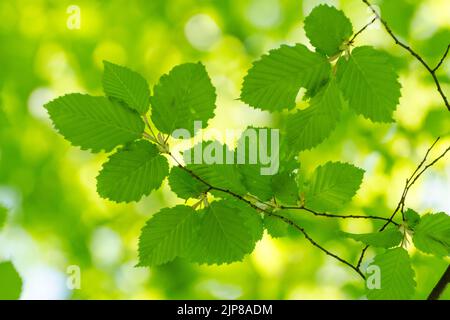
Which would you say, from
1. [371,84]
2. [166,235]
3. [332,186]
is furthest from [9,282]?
[371,84]

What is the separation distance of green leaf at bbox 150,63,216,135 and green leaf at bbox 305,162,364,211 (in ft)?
0.71

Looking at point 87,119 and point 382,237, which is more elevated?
point 87,119

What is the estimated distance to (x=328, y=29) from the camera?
694 millimetres

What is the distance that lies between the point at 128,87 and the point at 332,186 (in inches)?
13.6

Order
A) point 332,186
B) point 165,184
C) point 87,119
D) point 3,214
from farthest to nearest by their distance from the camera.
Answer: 1. point 165,184
2. point 3,214
3. point 332,186
4. point 87,119

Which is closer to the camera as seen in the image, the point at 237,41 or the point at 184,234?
the point at 184,234

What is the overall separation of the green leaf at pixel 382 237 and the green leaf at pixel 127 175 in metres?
0.29

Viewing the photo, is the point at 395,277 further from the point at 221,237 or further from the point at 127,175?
the point at 127,175

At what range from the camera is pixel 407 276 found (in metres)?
0.69

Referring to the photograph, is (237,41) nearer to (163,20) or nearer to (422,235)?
(163,20)

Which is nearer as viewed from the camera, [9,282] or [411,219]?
[411,219]

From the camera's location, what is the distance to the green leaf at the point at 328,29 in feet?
2.26
